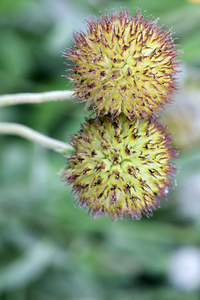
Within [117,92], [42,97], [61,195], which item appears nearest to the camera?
[117,92]

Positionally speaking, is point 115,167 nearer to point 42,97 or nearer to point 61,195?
point 42,97

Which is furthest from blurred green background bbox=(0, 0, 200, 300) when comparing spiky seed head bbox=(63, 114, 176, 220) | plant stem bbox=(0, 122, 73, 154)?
spiky seed head bbox=(63, 114, 176, 220)

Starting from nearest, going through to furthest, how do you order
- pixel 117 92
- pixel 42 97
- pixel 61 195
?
pixel 117 92 < pixel 42 97 < pixel 61 195

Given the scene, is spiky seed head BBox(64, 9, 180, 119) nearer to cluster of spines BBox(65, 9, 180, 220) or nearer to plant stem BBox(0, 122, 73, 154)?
cluster of spines BBox(65, 9, 180, 220)

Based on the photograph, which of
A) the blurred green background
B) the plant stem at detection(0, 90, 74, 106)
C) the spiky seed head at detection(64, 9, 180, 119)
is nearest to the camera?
the spiky seed head at detection(64, 9, 180, 119)

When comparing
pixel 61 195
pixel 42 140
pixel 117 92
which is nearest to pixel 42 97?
pixel 42 140

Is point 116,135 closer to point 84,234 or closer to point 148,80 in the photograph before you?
point 148,80
